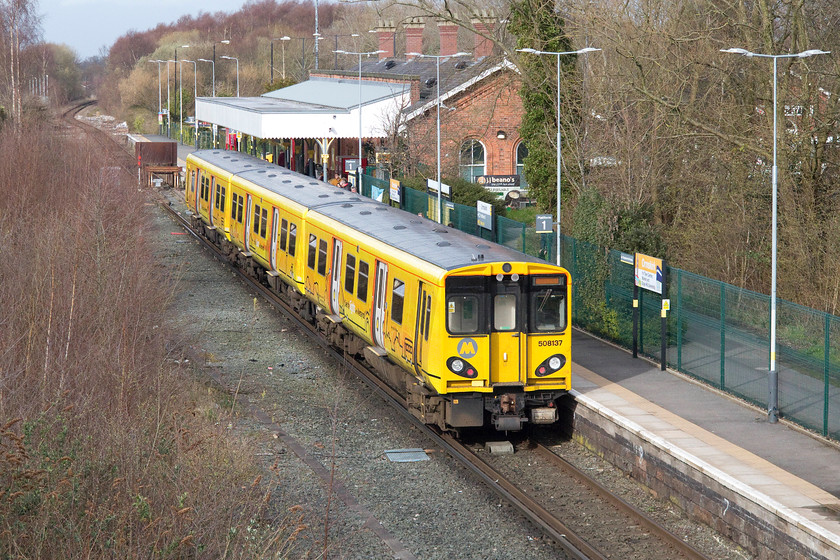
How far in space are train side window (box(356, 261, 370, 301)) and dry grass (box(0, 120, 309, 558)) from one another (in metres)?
3.08

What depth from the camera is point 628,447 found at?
1379 centimetres

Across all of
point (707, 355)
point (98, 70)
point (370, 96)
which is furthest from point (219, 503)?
point (98, 70)

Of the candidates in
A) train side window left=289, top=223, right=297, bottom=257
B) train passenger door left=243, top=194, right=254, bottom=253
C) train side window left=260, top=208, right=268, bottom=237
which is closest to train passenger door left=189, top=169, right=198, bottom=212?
train passenger door left=243, top=194, right=254, bottom=253

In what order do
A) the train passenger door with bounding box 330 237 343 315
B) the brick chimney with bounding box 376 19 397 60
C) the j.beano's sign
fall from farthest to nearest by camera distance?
the brick chimney with bounding box 376 19 397 60, the j.beano's sign, the train passenger door with bounding box 330 237 343 315

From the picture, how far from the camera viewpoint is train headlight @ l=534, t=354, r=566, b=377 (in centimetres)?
1457

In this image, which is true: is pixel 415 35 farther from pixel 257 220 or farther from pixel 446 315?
pixel 446 315

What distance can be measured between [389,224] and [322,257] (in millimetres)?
2298

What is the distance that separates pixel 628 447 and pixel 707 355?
3920 mm

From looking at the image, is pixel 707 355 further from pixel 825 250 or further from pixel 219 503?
pixel 219 503

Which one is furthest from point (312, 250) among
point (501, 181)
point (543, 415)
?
point (501, 181)

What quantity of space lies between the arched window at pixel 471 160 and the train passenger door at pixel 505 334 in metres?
26.9

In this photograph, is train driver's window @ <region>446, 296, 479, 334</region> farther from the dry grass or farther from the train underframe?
the dry grass

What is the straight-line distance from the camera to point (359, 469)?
13.9 meters

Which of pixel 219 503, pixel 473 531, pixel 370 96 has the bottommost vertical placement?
pixel 473 531
